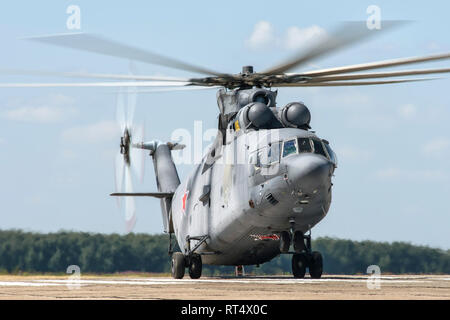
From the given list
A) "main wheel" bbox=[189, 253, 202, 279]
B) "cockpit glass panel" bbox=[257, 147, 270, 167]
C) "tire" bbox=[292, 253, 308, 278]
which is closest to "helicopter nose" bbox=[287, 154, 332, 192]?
"cockpit glass panel" bbox=[257, 147, 270, 167]

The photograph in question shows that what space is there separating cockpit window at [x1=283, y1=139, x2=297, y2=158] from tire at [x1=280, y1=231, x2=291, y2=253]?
2.64 m

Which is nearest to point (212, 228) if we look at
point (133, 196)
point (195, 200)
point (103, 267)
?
point (195, 200)

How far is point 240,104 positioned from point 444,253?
14945mm

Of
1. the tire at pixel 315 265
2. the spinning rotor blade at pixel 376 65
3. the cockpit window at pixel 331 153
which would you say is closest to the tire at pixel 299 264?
the tire at pixel 315 265

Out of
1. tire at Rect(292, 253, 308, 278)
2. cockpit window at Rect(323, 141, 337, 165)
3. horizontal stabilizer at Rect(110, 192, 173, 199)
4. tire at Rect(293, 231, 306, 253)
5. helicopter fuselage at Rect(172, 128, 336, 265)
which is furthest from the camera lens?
horizontal stabilizer at Rect(110, 192, 173, 199)

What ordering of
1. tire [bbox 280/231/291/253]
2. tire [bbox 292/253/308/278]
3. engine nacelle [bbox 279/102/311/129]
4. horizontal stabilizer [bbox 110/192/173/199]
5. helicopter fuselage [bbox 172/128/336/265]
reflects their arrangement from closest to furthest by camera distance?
helicopter fuselage [bbox 172/128/336/265]
tire [bbox 280/231/291/253]
engine nacelle [bbox 279/102/311/129]
tire [bbox 292/253/308/278]
horizontal stabilizer [bbox 110/192/173/199]

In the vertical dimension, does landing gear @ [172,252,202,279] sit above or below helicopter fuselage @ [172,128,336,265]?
below

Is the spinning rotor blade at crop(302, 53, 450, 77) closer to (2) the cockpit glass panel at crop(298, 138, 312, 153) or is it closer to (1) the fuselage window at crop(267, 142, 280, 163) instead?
(2) the cockpit glass panel at crop(298, 138, 312, 153)

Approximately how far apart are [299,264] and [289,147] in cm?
448

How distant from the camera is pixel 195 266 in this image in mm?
24719

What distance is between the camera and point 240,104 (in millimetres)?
22953

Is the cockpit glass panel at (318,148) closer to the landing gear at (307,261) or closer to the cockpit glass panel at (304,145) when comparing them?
the cockpit glass panel at (304,145)

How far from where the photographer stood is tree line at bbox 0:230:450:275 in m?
33.6

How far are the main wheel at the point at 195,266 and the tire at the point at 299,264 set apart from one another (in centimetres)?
329
